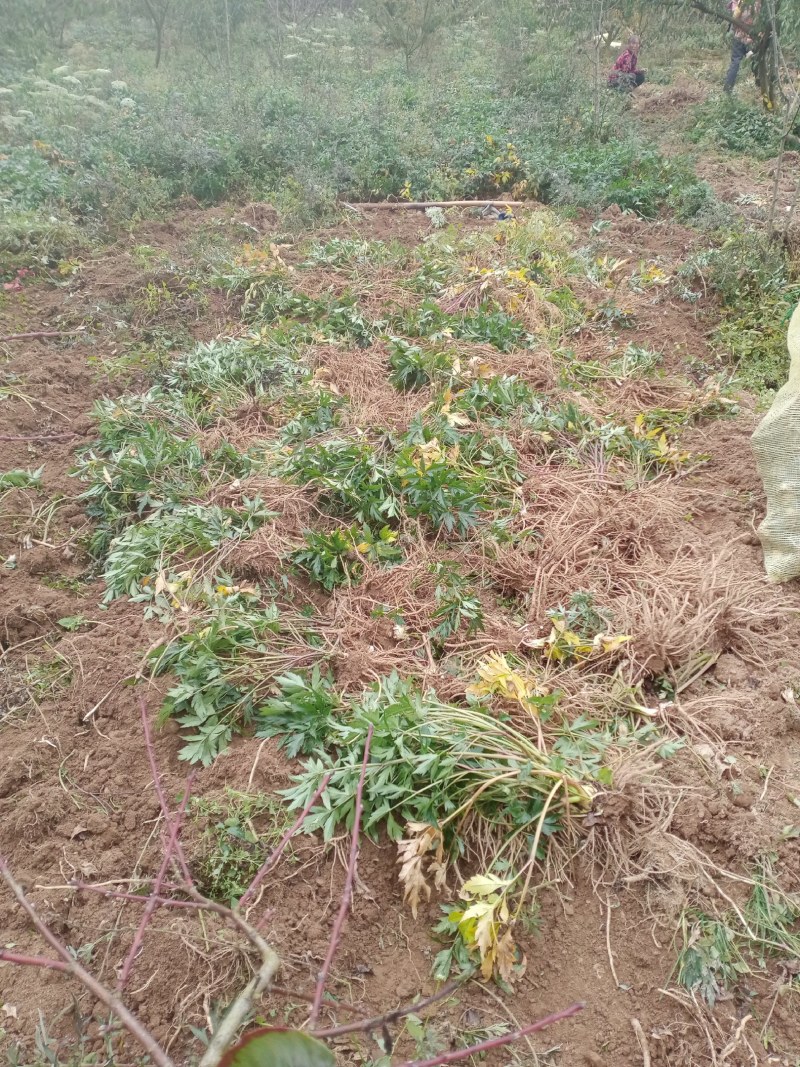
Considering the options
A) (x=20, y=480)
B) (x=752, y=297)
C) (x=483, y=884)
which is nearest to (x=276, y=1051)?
(x=483, y=884)

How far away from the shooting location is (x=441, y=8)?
1269 centimetres

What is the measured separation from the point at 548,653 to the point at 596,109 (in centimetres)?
861

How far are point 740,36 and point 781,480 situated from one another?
10.1 meters

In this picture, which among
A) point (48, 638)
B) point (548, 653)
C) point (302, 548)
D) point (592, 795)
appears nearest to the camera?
point (592, 795)

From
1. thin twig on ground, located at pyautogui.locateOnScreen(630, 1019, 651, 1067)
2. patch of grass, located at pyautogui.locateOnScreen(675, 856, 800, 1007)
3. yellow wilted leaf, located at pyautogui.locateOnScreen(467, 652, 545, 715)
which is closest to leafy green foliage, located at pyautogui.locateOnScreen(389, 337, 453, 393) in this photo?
yellow wilted leaf, located at pyautogui.locateOnScreen(467, 652, 545, 715)

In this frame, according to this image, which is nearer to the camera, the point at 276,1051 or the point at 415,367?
the point at 276,1051

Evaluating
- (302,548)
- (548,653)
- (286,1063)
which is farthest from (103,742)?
(286,1063)

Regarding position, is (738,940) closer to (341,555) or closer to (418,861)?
(418,861)

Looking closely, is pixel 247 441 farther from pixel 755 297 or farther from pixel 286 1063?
pixel 755 297

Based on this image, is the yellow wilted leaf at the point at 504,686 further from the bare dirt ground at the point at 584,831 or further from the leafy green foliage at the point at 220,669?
the leafy green foliage at the point at 220,669

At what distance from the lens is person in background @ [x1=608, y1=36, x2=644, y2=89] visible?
33.8 ft

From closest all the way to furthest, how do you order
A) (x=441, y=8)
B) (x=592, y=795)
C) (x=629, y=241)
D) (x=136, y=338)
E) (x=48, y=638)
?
(x=592, y=795)
(x=48, y=638)
(x=136, y=338)
(x=629, y=241)
(x=441, y=8)

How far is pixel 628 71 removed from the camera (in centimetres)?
1034

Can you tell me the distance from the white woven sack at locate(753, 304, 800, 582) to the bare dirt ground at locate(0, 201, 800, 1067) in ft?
A: 0.37
